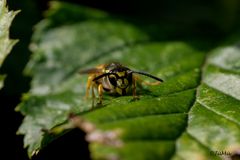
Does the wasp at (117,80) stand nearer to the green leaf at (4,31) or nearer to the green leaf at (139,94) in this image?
the green leaf at (139,94)

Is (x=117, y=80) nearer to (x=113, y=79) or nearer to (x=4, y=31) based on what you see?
(x=113, y=79)

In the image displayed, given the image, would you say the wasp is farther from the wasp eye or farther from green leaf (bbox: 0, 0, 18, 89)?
green leaf (bbox: 0, 0, 18, 89)

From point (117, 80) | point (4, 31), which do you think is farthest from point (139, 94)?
point (4, 31)

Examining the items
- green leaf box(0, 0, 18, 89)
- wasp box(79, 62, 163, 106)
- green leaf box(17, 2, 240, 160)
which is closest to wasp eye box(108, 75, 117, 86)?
wasp box(79, 62, 163, 106)

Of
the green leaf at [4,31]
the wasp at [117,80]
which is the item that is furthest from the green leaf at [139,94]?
the green leaf at [4,31]

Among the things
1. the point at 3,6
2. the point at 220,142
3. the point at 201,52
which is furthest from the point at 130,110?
the point at 201,52
